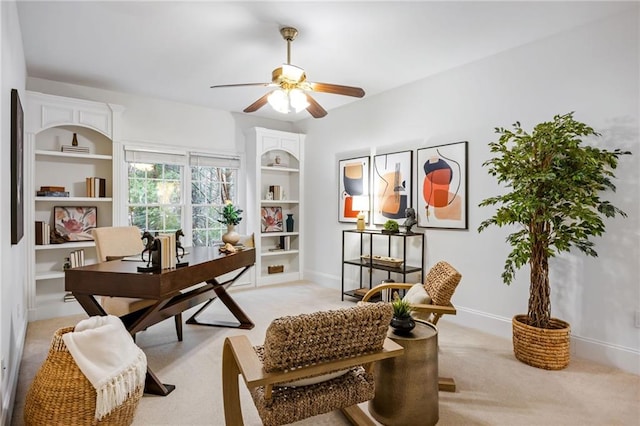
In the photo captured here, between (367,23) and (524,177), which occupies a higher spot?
(367,23)

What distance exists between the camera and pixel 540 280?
285 cm

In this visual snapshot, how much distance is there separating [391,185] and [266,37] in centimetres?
229

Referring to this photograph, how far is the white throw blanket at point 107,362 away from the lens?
1.84 meters

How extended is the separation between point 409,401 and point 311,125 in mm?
4674

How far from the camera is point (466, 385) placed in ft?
8.23

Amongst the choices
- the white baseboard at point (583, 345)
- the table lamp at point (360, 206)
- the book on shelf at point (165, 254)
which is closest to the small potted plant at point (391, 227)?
the table lamp at point (360, 206)

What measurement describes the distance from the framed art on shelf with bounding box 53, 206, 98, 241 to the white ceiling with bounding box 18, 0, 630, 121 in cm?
149

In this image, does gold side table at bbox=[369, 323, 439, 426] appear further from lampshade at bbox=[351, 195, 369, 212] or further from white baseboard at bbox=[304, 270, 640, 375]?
lampshade at bbox=[351, 195, 369, 212]

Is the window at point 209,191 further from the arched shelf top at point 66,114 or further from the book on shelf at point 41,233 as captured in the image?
the book on shelf at point 41,233

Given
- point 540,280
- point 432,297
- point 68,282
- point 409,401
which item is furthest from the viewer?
point 540,280

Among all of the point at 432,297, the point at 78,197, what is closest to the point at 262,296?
the point at 78,197

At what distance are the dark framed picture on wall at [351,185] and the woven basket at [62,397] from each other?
11.4 feet

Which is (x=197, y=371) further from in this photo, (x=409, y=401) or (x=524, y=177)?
(x=524, y=177)

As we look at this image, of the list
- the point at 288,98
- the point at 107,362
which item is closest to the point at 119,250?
the point at 107,362
